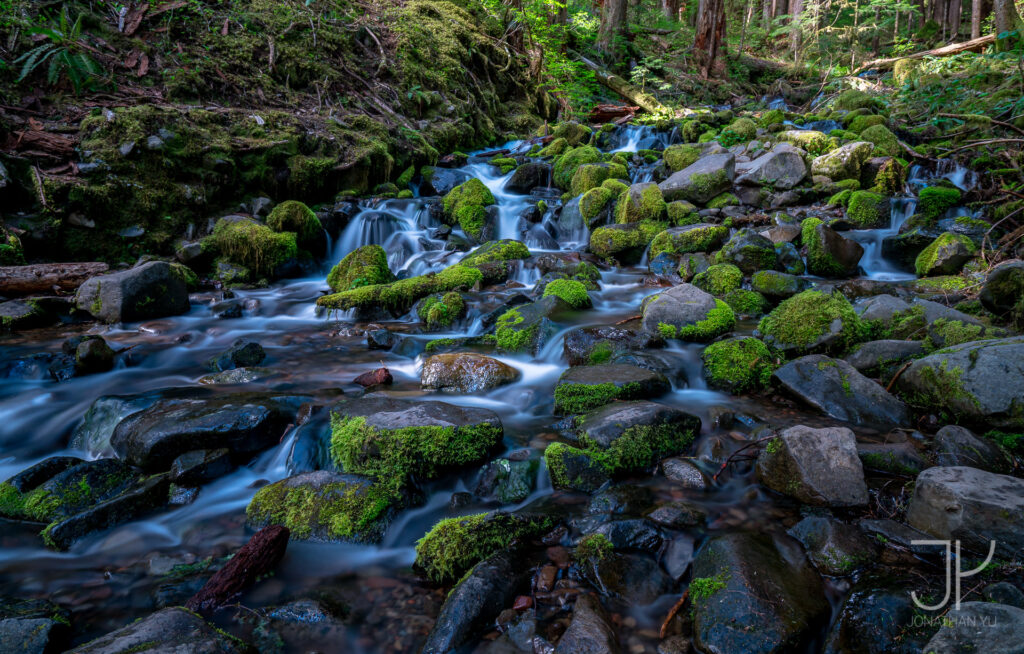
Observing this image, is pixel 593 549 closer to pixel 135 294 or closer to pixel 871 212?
pixel 135 294

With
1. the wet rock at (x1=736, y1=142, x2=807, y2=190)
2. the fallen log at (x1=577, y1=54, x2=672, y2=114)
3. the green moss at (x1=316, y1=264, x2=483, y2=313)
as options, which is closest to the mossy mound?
the green moss at (x1=316, y1=264, x2=483, y2=313)

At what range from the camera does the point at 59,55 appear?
8531 mm

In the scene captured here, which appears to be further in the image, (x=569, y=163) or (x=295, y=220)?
(x=569, y=163)

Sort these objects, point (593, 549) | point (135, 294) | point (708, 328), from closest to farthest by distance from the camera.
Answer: point (593, 549) → point (708, 328) → point (135, 294)

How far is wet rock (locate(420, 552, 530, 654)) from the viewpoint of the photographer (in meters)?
2.23

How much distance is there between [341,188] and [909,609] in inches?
441

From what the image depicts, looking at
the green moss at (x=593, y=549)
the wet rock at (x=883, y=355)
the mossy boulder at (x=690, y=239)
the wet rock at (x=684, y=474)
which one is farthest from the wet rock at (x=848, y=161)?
the green moss at (x=593, y=549)

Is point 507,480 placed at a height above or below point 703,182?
below

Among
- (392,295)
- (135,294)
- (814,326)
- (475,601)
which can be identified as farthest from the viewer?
(392,295)

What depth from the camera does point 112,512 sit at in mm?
3107

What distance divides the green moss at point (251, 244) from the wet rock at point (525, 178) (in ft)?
17.7

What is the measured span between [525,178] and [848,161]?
6634 millimetres

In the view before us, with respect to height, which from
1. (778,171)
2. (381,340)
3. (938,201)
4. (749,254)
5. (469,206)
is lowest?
(381,340)

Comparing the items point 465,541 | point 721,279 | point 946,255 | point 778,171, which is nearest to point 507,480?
point 465,541
